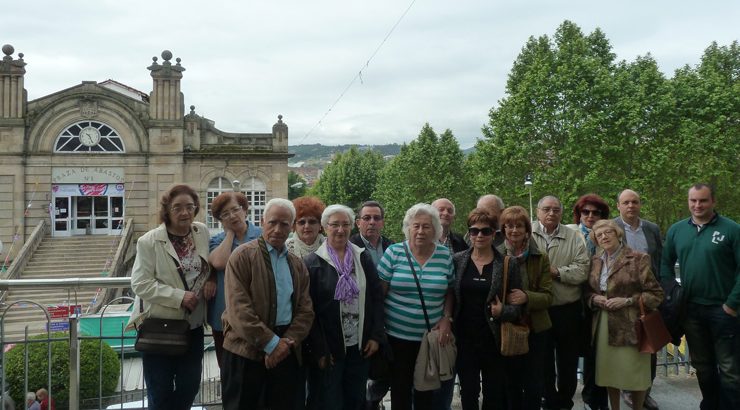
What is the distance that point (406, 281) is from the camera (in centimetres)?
452

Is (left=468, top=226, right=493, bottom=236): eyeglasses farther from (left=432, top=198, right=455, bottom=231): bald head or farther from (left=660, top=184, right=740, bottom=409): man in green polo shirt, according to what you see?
Result: (left=660, top=184, right=740, bottom=409): man in green polo shirt

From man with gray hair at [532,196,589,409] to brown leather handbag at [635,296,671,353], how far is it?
1.60 feet

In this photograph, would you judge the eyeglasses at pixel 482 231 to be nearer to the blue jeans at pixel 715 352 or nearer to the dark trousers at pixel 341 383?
the dark trousers at pixel 341 383

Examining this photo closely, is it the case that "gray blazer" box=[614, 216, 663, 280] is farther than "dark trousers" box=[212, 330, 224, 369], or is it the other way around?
"gray blazer" box=[614, 216, 663, 280]

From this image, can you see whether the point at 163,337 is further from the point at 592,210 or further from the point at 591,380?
the point at 592,210

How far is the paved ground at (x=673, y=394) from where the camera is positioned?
221 inches

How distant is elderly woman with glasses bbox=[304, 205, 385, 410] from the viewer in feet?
14.1

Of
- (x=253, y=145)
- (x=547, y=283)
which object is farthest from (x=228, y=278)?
(x=253, y=145)

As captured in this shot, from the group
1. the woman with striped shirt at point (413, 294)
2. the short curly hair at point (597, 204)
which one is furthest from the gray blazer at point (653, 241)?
the woman with striped shirt at point (413, 294)

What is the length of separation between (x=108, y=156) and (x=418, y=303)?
28.9 m

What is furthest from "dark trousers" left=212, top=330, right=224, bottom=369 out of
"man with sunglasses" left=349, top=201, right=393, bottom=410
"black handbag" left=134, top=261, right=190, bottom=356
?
"man with sunglasses" left=349, top=201, right=393, bottom=410

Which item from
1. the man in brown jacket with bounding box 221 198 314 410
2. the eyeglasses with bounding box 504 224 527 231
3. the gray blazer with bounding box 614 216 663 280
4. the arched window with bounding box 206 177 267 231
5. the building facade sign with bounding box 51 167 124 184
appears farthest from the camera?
the arched window with bounding box 206 177 267 231

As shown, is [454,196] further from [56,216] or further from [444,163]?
[56,216]

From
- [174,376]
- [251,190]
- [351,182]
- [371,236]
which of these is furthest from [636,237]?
[351,182]
